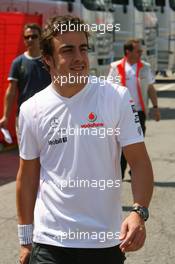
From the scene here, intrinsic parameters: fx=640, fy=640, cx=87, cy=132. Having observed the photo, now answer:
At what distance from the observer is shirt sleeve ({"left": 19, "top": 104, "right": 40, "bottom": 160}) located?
2863 mm

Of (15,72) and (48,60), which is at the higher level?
(48,60)

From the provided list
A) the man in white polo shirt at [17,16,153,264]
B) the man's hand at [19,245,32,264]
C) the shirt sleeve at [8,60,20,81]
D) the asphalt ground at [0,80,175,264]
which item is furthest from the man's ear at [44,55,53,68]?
the shirt sleeve at [8,60,20,81]

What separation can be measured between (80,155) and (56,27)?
553 mm

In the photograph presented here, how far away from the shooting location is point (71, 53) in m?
2.71

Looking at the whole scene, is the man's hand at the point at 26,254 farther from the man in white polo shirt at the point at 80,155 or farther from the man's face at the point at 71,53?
the man's face at the point at 71,53

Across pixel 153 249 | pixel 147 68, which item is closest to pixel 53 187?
pixel 153 249

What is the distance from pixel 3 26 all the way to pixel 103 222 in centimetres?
800

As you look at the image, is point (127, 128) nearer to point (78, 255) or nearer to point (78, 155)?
point (78, 155)

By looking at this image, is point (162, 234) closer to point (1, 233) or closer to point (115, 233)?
point (1, 233)

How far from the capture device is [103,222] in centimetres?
277

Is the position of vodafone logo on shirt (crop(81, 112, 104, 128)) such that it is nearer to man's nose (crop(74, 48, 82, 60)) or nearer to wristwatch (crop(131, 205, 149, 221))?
man's nose (crop(74, 48, 82, 60))

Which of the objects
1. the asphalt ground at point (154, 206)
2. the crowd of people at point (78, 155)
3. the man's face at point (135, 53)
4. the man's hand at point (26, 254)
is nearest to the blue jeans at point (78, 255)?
the crowd of people at point (78, 155)

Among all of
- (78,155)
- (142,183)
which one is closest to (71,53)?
(78,155)

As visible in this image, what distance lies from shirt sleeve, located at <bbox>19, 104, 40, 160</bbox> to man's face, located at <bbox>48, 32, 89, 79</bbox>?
0.90 ft
